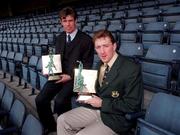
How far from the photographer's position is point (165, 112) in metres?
1.67

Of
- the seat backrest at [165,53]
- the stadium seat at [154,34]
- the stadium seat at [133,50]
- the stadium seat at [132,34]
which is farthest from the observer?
the stadium seat at [132,34]

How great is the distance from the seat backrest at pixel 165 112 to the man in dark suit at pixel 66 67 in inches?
35.7

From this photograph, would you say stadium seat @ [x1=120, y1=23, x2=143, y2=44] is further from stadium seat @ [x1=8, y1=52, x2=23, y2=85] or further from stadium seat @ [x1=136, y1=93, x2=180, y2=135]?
stadium seat @ [x1=136, y1=93, x2=180, y2=135]

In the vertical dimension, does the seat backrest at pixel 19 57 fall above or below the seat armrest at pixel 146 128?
above

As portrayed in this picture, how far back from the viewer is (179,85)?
109 inches

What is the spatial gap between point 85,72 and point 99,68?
0.15 metres

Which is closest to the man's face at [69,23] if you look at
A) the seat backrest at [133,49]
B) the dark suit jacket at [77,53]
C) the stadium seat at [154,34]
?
the dark suit jacket at [77,53]

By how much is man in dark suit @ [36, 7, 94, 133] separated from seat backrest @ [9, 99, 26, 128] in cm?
39

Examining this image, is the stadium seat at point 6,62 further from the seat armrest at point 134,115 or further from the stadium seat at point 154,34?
the seat armrest at point 134,115

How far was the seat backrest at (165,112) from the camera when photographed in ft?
5.23

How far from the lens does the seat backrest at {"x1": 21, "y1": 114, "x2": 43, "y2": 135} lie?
1.56m

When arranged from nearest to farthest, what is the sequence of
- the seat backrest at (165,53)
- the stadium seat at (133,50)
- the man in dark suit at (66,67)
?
the man in dark suit at (66,67), the seat backrest at (165,53), the stadium seat at (133,50)

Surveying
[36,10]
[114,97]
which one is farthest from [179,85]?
[36,10]

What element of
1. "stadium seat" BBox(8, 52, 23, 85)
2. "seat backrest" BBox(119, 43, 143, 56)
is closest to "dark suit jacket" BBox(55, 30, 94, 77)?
"seat backrest" BBox(119, 43, 143, 56)
